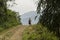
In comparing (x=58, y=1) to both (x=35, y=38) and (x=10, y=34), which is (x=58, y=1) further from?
(x=10, y=34)

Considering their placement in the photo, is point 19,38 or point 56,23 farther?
point 19,38

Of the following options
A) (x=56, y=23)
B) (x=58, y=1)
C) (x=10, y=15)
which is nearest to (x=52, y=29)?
(x=56, y=23)

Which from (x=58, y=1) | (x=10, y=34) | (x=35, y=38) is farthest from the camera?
(x=10, y=34)

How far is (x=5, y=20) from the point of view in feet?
110

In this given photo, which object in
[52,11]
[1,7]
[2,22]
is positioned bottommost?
[2,22]

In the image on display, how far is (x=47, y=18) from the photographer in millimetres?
15055

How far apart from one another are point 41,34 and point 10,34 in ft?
14.0

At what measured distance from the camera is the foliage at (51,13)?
47.1ft

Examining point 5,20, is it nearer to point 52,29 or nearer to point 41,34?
point 41,34

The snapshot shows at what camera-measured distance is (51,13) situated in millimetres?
14875

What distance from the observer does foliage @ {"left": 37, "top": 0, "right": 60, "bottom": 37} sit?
14.4 meters

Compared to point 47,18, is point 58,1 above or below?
above

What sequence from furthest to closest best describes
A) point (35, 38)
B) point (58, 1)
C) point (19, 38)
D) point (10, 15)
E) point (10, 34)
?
point (10, 15) → point (10, 34) → point (19, 38) → point (35, 38) → point (58, 1)

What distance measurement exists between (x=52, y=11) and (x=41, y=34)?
8076 millimetres
